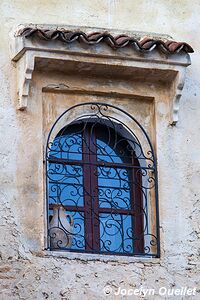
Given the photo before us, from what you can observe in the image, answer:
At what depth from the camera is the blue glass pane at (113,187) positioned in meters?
15.1

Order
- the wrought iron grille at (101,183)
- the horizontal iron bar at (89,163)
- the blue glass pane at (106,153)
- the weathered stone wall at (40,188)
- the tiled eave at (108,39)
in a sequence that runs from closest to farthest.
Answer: the weathered stone wall at (40,188) < the tiled eave at (108,39) < the wrought iron grille at (101,183) < the horizontal iron bar at (89,163) < the blue glass pane at (106,153)

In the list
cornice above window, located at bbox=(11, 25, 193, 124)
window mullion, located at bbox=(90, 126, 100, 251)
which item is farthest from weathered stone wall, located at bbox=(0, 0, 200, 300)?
window mullion, located at bbox=(90, 126, 100, 251)

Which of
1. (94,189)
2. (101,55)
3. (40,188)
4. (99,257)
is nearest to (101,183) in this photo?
(94,189)

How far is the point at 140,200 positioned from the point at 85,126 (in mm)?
833

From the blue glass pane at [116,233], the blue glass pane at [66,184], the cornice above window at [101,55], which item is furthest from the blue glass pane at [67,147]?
the blue glass pane at [116,233]

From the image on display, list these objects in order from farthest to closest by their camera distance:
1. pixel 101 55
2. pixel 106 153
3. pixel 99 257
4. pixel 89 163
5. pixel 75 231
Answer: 1. pixel 106 153
2. pixel 89 163
3. pixel 101 55
4. pixel 75 231
5. pixel 99 257

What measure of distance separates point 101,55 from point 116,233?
5.22 ft

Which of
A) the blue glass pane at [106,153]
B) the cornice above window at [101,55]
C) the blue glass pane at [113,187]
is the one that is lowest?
the blue glass pane at [113,187]

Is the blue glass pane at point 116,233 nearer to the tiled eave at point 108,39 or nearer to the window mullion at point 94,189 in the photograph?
the window mullion at point 94,189

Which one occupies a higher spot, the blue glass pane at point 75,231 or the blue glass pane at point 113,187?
the blue glass pane at point 113,187

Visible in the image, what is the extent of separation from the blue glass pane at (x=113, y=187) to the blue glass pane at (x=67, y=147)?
26cm

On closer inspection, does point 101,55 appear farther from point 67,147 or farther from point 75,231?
point 75,231

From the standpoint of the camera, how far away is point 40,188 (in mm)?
14750

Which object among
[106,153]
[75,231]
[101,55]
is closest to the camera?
[75,231]
